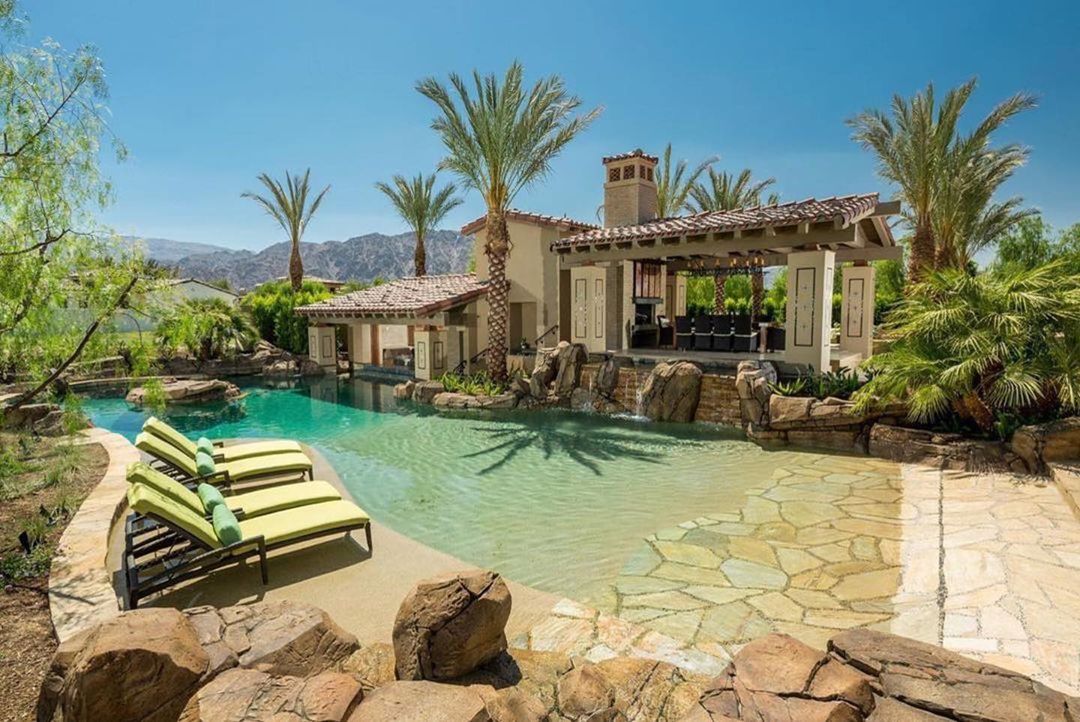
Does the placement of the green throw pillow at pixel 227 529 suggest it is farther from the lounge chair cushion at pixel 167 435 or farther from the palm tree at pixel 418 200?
the palm tree at pixel 418 200

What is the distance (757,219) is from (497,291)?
26.9ft

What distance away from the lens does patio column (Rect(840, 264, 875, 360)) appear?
16.6 m

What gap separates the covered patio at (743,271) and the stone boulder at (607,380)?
105 centimetres

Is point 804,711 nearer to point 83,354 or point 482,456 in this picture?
point 83,354

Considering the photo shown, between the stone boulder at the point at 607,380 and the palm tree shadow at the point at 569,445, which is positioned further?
the stone boulder at the point at 607,380

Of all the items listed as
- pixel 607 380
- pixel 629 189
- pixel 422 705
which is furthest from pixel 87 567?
pixel 629 189

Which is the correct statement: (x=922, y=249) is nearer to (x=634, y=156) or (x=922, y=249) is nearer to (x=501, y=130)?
(x=634, y=156)

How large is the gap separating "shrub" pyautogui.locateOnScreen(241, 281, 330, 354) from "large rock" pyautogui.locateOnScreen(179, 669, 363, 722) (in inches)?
1065

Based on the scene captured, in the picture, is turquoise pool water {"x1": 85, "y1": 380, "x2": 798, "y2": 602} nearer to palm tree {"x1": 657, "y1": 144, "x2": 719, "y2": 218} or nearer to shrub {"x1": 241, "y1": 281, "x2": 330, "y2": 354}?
shrub {"x1": 241, "y1": 281, "x2": 330, "y2": 354}

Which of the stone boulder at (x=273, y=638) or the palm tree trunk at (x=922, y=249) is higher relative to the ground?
the palm tree trunk at (x=922, y=249)

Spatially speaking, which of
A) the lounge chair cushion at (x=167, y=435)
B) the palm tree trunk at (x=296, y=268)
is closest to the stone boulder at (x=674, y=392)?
the lounge chair cushion at (x=167, y=435)

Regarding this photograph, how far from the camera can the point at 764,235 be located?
14.2 m

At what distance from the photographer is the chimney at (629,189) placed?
19.2m

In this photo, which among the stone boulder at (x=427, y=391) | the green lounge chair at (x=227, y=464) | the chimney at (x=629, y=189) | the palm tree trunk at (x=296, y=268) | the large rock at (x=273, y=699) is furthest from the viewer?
the palm tree trunk at (x=296, y=268)
